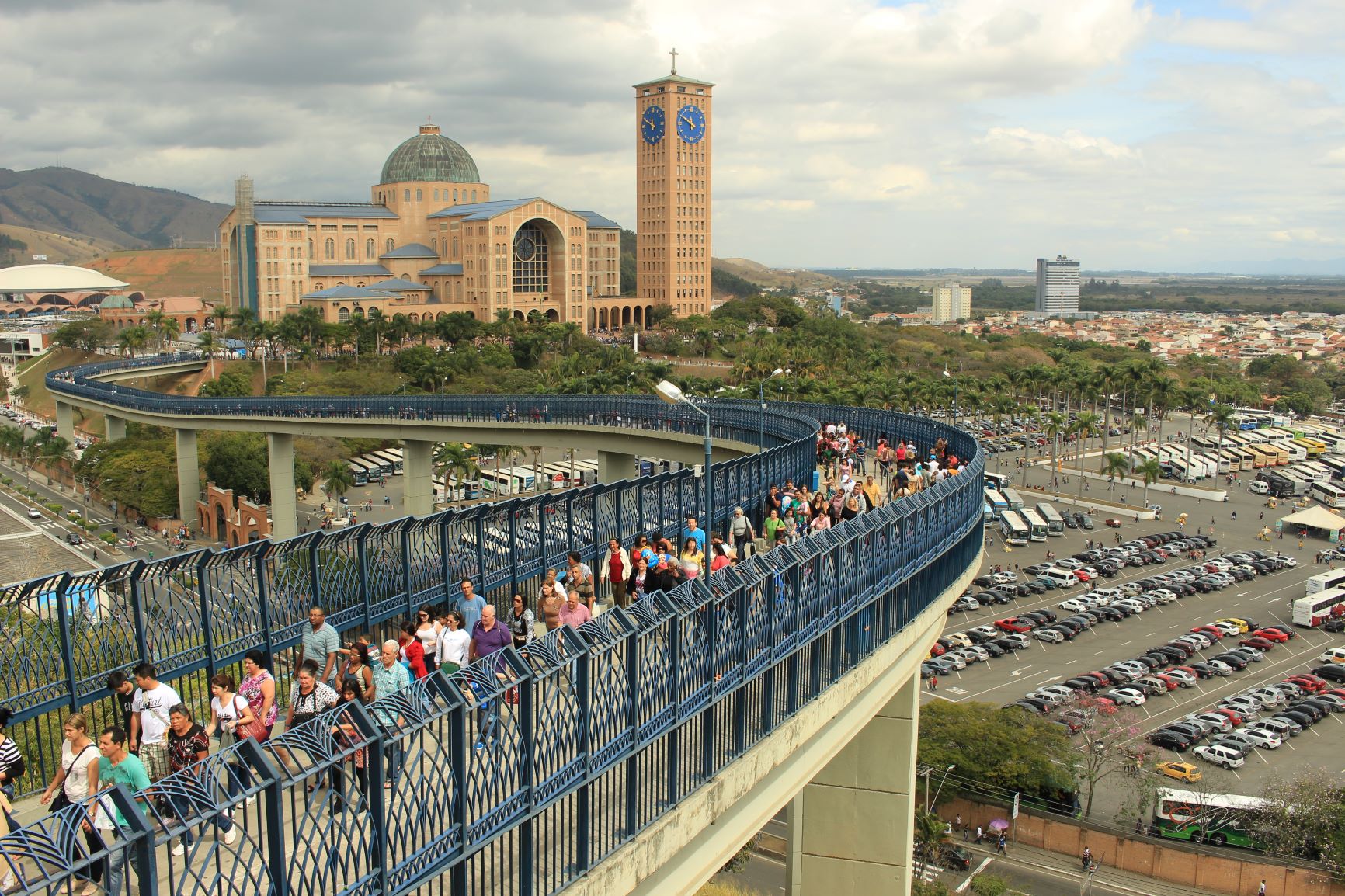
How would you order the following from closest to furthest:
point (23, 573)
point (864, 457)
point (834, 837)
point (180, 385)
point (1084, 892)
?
point (834, 837) → point (1084, 892) → point (864, 457) → point (23, 573) → point (180, 385)

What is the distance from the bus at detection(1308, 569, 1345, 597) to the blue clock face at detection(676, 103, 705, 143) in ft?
269

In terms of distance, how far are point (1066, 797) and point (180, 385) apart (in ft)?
243

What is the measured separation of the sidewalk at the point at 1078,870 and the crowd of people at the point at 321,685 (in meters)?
17.0

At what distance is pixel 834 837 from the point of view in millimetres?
A: 20859

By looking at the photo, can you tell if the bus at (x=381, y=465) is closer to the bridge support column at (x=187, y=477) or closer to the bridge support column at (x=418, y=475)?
the bridge support column at (x=187, y=477)

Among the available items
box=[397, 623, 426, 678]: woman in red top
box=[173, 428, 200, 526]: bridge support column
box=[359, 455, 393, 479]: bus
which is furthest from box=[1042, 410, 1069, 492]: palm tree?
box=[397, 623, 426, 678]: woman in red top

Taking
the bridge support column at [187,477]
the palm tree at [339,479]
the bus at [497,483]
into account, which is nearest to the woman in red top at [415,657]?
the palm tree at [339,479]

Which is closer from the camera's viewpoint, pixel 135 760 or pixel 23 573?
pixel 135 760

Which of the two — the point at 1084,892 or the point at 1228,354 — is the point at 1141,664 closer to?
the point at 1084,892

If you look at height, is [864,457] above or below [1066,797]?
above

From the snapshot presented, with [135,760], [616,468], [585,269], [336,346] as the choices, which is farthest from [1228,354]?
[135,760]

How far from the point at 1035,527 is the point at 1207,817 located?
36.4 m

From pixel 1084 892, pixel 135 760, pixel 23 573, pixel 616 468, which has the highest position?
pixel 135 760

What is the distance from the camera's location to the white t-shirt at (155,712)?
9.23m
